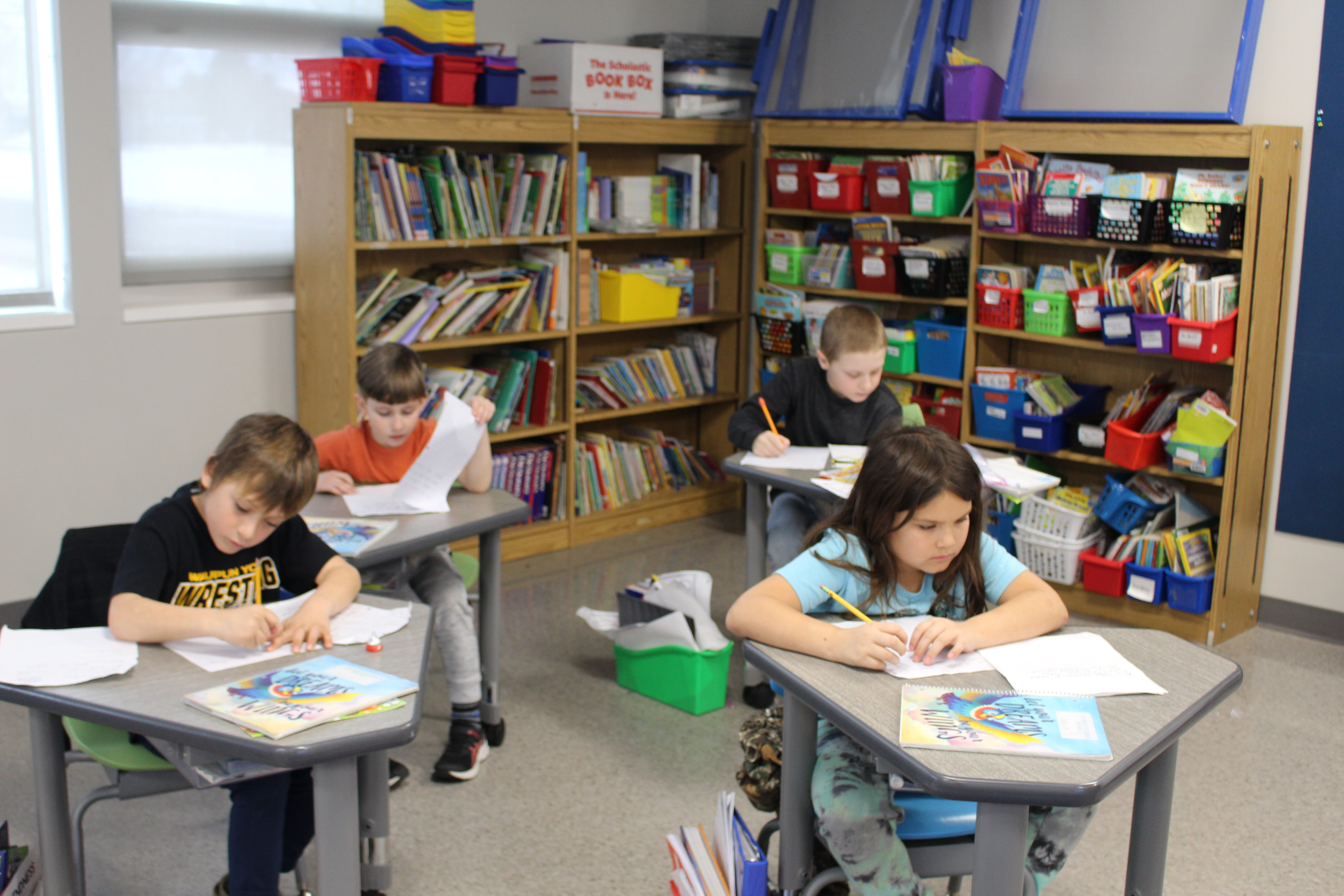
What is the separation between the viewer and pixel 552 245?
4.63m

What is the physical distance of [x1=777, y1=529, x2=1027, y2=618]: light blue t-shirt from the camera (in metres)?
2.01

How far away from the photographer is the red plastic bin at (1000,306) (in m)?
4.19

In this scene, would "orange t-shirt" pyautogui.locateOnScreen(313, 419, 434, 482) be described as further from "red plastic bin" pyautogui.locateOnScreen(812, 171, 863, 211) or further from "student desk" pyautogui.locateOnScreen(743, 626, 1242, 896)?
"red plastic bin" pyautogui.locateOnScreen(812, 171, 863, 211)

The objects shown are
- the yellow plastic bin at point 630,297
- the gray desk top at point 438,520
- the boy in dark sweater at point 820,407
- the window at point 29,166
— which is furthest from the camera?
the yellow plastic bin at point 630,297

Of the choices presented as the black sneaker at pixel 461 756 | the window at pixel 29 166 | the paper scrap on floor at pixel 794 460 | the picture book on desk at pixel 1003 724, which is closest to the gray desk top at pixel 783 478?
the paper scrap on floor at pixel 794 460

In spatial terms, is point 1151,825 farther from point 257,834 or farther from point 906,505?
point 257,834

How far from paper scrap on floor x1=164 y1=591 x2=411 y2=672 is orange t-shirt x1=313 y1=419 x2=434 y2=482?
82cm

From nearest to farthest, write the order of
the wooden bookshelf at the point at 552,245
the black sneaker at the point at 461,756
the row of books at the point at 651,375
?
the black sneaker at the point at 461,756, the wooden bookshelf at the point at 552,245, the row of books at the point at 651,375

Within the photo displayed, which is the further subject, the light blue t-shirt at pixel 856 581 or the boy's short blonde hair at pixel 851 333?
the boy's short blonde hair at pixel 851 333

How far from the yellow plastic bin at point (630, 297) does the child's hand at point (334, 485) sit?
2057mm

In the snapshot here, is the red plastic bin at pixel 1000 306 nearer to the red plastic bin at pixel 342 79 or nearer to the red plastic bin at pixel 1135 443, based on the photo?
the red plastic bin at pixel 1135 443

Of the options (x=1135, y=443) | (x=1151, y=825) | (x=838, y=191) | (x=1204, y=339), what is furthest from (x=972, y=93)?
(x=1151, y=825)

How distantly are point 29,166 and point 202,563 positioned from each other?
2196mm

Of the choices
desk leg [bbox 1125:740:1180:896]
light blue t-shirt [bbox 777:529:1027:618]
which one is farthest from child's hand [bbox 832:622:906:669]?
desk leg [bbox 1125:740:1180:896]
